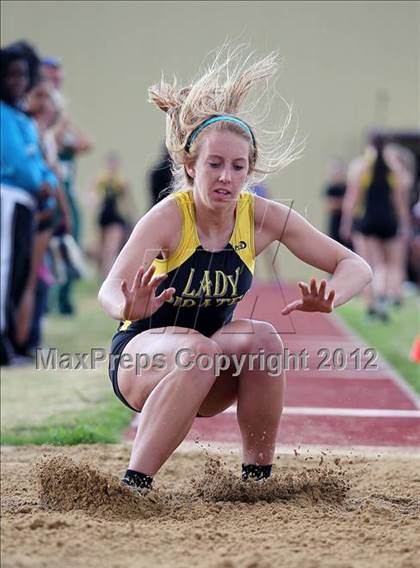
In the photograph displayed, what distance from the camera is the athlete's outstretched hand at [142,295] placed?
9.37 feet

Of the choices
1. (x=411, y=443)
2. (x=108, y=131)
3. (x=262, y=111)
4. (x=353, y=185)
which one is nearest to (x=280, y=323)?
(x=353, y=185)

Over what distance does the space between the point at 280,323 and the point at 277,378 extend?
6607mm

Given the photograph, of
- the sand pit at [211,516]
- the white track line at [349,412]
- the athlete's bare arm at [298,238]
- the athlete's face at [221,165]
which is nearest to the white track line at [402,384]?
the white track line at [349,412]

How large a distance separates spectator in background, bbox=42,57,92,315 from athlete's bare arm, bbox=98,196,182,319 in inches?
234

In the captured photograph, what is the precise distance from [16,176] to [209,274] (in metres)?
3.58

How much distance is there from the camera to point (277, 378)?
3.35 metres

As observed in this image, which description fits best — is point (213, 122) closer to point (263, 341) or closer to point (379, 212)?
point (263, 341)

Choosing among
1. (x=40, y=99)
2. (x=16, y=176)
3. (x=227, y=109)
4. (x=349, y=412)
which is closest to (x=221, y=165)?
(x=227, y=109)

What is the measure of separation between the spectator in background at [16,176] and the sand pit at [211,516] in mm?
2812

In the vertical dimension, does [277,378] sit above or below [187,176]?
below

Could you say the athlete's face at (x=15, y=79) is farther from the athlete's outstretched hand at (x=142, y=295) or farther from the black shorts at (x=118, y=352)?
the athlete's outstretched hand at (x=142, y=295)

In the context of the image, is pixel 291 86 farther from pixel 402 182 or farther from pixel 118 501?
pixel 118 501

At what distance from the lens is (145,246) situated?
10.7 feet

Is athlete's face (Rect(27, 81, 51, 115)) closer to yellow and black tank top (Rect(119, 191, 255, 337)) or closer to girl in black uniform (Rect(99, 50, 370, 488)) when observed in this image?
girl in black uniform (Rect(99, 50, 370, 488))
